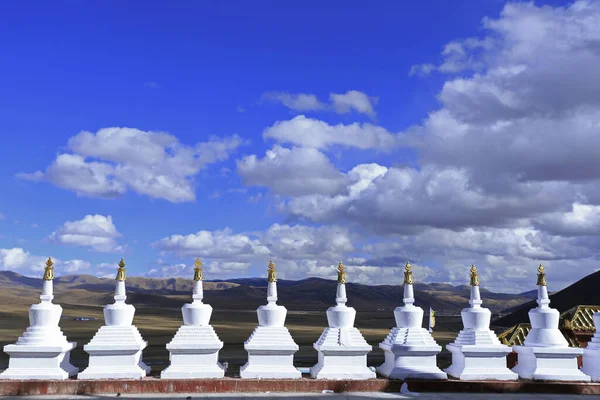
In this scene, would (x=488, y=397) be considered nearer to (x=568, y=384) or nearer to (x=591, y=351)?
(x=568, y=384)

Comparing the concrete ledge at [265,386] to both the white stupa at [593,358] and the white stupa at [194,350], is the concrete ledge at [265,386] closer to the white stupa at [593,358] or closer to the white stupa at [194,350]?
the white stupa at [194,350]

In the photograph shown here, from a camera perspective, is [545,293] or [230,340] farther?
[230,340]

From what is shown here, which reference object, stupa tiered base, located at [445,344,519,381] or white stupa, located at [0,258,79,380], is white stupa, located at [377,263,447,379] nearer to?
stupa tiered base, located at [445,344,519,381]

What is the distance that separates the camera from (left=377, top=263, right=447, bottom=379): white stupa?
40.6 ft

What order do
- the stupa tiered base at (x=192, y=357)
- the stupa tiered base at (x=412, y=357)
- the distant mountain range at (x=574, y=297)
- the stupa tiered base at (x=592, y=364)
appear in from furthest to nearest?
the distant mountain range at (x=574, y=297), the stupa tiered base at (x=592, y=364), the stupa tiered base at (x=412, y=357), the stupa tiered base at (x=192, y=357)

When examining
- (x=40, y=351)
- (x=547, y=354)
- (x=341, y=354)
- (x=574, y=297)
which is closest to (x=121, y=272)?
(x=40, y=351)

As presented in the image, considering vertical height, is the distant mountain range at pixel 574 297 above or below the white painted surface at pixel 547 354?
above

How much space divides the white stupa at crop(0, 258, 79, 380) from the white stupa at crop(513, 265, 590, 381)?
35.7 ft

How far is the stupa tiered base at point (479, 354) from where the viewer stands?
1251cm

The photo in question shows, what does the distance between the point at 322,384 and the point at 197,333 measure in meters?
3.09

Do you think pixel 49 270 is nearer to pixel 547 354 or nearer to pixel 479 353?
pixel 479 353

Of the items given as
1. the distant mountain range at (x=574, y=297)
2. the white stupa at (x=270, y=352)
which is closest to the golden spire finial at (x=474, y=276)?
the white stupa at (x=270, y=352)

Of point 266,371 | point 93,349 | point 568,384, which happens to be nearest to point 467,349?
point 568,384

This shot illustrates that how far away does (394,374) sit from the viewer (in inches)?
486
